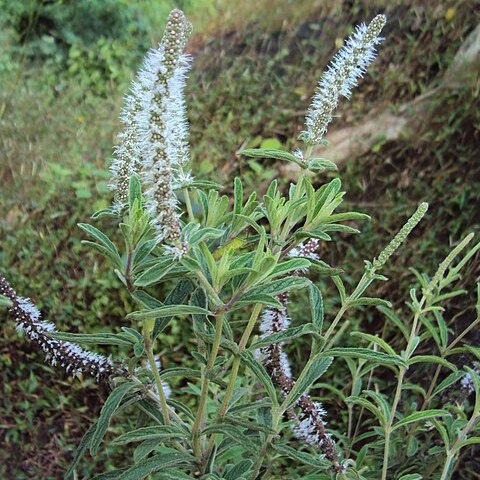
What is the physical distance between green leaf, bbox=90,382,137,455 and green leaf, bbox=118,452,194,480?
3.5 inches

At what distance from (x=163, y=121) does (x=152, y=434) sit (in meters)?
0.68

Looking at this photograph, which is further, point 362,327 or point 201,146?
point 201,146

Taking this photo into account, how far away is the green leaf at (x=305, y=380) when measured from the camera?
1.46m

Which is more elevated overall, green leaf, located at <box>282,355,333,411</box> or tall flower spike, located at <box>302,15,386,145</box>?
tall flower spike, located at <box>302,15,386,145</box>

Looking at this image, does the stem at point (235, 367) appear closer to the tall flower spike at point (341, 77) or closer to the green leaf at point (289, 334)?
the green leaf at point (289, 334)

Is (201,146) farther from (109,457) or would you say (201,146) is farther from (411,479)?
(411,479)

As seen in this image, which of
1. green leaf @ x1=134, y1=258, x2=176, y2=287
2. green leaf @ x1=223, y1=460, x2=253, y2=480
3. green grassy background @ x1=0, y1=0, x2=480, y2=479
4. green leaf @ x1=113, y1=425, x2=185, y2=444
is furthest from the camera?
green grassy background @ x1=0, y1=0, x2=480, y2=479

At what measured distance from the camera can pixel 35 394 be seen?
8.92 feet

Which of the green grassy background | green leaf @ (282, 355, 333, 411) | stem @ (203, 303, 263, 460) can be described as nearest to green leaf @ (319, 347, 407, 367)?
green leaf @ (282, 355, 333, 411)

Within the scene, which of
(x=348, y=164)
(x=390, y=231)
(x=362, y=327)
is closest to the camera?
(x=362, y=327)

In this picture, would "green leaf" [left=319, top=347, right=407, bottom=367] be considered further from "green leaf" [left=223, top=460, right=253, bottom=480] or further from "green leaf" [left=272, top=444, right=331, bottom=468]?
"green leaf" [left=223, top=460, right=253, bottom=480]

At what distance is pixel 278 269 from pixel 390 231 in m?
1.70

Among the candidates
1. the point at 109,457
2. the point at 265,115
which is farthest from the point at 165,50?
the point at 265,115

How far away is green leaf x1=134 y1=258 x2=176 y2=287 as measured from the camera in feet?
4.07
